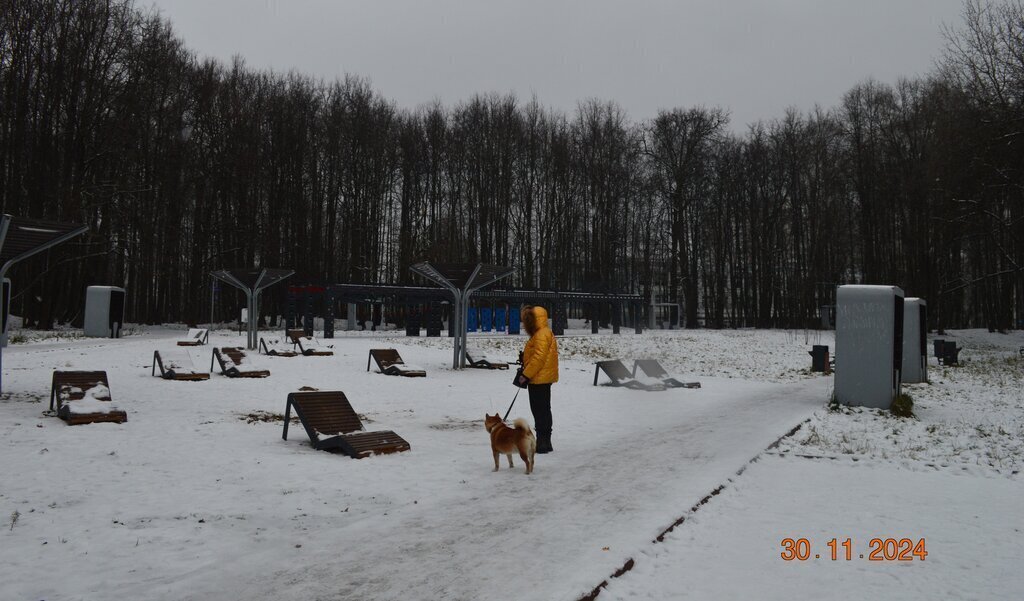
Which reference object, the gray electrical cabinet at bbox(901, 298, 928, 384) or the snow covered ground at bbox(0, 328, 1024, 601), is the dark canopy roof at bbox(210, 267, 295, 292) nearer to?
the snow covered ground at bbox(0, 328, 1024, 601)

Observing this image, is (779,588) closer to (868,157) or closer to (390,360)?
(390,360)

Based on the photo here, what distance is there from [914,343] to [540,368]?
44.1 feet

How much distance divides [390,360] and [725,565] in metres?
12.2

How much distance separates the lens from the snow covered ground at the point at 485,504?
3.48 m

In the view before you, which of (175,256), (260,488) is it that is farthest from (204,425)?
(175,256)

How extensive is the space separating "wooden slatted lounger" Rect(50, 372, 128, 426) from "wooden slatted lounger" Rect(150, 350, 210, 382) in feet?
11.8

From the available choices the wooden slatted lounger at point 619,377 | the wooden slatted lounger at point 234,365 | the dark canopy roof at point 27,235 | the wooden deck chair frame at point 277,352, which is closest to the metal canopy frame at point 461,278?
the wooden slatted lounger at point 619,377

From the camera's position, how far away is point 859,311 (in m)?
11.3

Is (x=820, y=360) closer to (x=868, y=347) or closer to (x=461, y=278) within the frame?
(x=868, y=347)

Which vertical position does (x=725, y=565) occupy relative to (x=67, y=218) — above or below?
below

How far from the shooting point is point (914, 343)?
51.0ft
